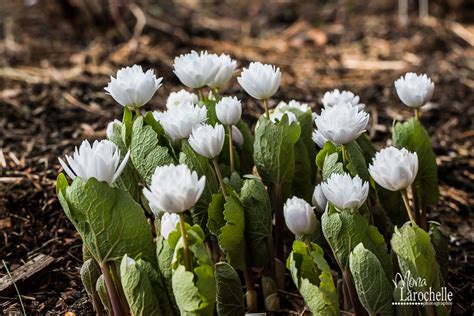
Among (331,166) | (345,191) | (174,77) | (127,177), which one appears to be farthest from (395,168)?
(174,77)

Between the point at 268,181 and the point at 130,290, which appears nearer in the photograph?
the point at 130,290

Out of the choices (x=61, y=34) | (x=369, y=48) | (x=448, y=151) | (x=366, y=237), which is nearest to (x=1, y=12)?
(x=61, y=34)

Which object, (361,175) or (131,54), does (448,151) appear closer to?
(361,175)

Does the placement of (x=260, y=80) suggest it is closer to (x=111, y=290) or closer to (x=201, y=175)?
(x=201, y=175)

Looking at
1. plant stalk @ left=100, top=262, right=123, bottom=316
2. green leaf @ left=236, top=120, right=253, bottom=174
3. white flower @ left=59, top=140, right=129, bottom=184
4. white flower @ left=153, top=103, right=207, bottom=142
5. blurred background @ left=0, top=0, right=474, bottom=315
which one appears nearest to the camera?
white flower @ left=59, top=140, right=129, bottom=184

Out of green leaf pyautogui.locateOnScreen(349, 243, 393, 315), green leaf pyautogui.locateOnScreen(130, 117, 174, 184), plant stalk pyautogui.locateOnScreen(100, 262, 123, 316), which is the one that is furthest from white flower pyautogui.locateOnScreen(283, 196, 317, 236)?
plant stalk pyautogui.locateOnScreen(100, 262, 123, 316)

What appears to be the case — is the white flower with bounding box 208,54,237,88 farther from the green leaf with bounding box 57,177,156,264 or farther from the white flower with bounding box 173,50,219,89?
the green leaf with bounding box 57,177,156,264
